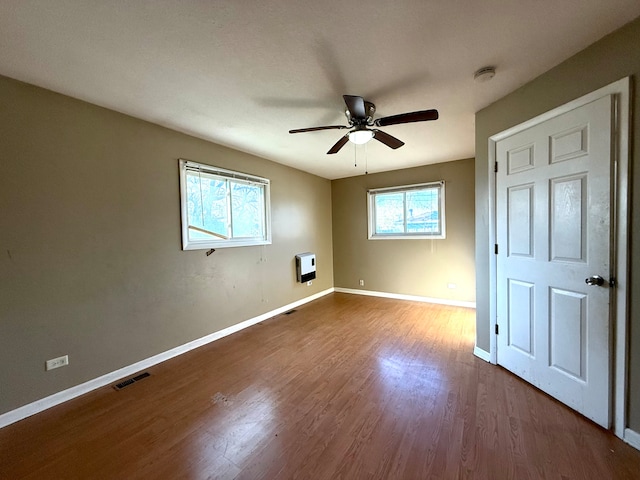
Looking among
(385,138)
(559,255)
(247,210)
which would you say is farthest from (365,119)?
(247,210)

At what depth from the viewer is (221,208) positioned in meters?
3.43

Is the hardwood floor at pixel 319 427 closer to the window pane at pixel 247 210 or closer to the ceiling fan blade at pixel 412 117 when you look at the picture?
the window pane at pixel 247 210

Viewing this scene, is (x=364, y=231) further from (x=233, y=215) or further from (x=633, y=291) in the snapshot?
(x=633, y=291)

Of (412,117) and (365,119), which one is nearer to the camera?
(412,117)

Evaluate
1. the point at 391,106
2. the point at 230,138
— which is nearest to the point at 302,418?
the point at 391,106

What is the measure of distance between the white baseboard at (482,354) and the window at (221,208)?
3056mm

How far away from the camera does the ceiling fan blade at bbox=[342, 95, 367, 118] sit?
1.82m

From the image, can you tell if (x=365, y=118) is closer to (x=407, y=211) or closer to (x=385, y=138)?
(x=385, y=138)

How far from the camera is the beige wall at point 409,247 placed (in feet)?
14.4

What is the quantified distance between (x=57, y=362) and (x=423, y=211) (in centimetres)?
508

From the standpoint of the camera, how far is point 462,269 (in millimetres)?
4430

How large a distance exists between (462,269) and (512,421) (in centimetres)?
302

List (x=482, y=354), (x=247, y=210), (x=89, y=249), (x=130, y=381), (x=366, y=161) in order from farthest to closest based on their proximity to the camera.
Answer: (x=366, y=161)
(x=247, y=210)
(x=482, y=354)
(x=130, y=381)
(x=89, y=249)

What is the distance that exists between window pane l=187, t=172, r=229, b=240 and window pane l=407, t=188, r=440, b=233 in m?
3.31
